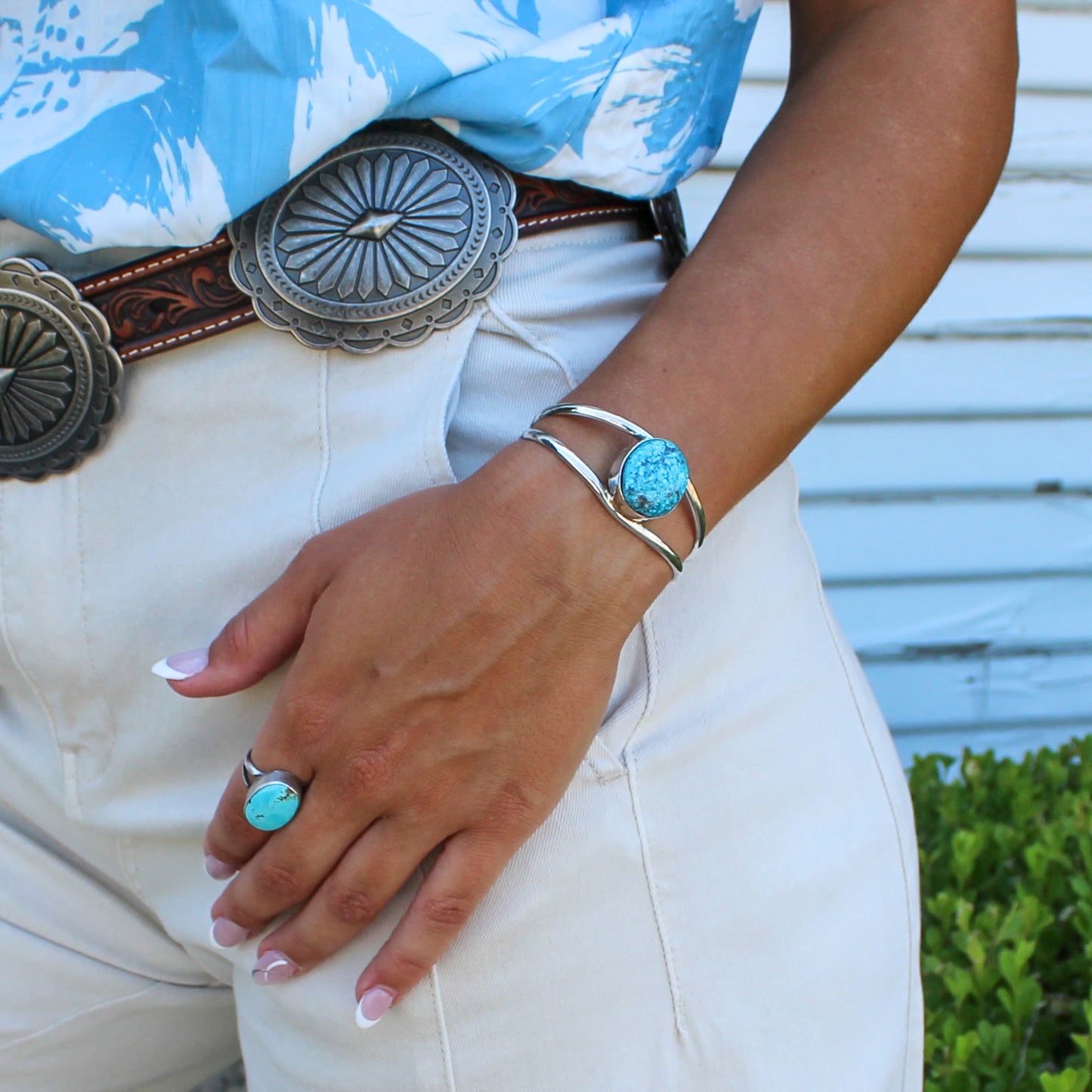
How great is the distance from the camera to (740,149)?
2.42 m

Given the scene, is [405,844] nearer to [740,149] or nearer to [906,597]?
[740,149]

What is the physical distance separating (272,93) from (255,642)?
1.17ft

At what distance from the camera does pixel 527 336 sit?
0.73m

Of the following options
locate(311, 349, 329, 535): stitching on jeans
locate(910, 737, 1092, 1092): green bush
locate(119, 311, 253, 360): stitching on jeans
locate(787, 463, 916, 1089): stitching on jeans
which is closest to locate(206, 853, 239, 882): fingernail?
locate(311, 349, 329, 535): stitching on jeans

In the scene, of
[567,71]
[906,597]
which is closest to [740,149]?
[906,597]

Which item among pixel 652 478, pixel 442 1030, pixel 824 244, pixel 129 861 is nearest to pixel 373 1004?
pixel 442 1030

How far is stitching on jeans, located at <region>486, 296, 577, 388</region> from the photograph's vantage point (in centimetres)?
72

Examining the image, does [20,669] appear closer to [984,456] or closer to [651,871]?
[651,871]

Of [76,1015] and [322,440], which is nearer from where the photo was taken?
[322,440]

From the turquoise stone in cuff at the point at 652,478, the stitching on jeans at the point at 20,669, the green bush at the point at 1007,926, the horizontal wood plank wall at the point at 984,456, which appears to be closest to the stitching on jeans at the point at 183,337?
the stitching on jeans at the point at 20,669

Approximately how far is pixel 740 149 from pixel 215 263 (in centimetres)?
198

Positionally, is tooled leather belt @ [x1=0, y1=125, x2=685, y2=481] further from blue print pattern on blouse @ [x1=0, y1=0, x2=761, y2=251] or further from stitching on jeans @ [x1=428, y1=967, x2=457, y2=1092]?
stitching on jeans @ [x1=428, y1=967, x2=457, y2=1092]

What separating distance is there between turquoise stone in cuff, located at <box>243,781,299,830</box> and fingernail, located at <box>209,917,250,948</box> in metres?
0.10

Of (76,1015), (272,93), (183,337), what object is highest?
(272,93)
